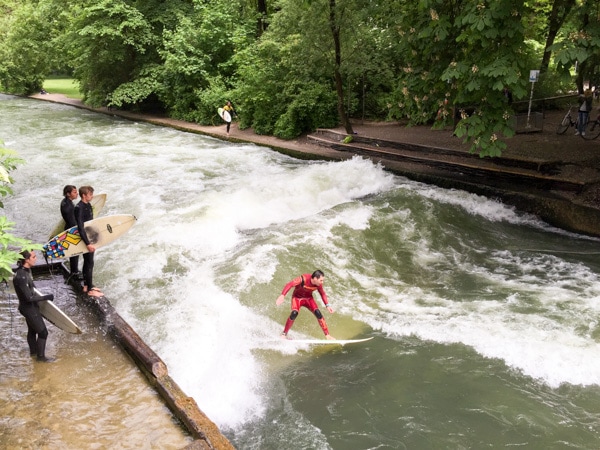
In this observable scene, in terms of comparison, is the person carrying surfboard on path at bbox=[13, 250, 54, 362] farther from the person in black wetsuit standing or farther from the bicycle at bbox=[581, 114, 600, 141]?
the bicycle at bbox=[581, 114, 600, 141]

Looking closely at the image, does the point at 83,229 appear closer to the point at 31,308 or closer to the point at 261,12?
the point at 31,308

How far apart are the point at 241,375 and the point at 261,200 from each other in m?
6.93

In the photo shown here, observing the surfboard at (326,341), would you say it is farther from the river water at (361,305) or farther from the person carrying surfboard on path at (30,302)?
the person carrying surfboard on path at (30,302)

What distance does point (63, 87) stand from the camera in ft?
155

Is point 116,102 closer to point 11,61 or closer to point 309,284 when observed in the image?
point 11,61

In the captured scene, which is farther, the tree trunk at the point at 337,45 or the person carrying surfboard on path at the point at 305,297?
the tree trunk at the point at 337,45

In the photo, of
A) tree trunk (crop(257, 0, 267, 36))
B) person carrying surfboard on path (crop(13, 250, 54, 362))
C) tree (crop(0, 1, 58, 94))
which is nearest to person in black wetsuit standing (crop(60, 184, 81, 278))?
person carrying surfboard on path (crop(13, 250, 54, 362))

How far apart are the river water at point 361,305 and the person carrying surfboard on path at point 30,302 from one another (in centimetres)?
40

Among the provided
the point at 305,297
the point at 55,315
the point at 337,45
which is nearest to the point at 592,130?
the point at 337,45

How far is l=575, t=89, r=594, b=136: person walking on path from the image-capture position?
15.4 meters

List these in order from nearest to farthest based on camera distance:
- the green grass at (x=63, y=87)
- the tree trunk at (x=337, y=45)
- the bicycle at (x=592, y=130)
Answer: the bicycle at (x=592, y=130)
the tree trunk at (x=337, y=45)
the green grass at (x=63, y=87)

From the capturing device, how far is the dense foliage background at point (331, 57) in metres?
9.67

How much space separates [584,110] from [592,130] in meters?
0.78

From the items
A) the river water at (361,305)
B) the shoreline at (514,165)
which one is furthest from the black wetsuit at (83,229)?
the shoreline at (514,165)
